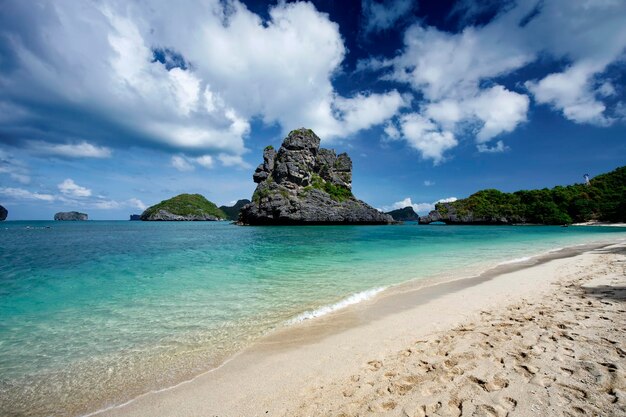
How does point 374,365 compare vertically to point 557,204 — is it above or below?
below

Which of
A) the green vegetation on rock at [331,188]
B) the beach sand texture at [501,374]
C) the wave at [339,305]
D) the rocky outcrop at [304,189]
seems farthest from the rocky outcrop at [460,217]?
the beach sand texture at [501,374]

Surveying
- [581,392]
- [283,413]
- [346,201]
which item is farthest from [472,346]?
[346,201]

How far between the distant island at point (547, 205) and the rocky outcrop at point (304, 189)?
41003 mm

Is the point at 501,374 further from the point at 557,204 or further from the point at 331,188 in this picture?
the point at 557,204

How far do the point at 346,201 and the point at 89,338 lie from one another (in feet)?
332

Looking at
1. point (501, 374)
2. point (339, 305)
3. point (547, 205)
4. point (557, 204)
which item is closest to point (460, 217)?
point (547, 205)

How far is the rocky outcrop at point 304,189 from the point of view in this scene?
92.5 meters

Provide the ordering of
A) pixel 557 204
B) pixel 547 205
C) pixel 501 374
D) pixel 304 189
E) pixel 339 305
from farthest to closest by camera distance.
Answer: pixel 557 204
pixel 547 205
pixel 304 189
pixel 339 305
pixel 501 374

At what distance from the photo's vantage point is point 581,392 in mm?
3439

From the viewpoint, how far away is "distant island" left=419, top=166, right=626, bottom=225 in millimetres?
94938

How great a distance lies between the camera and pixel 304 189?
103m

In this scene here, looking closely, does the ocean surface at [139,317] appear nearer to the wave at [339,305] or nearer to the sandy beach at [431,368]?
the wave at [339,305]

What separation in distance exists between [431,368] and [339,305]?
15.3 feet

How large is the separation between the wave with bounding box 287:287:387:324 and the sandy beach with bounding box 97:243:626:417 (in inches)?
18.5
